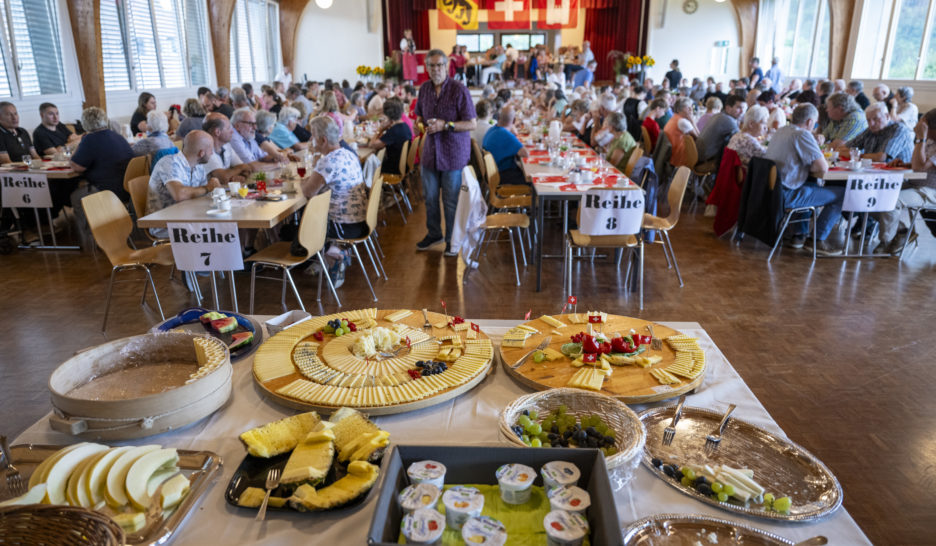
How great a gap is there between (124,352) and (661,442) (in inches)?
61.2

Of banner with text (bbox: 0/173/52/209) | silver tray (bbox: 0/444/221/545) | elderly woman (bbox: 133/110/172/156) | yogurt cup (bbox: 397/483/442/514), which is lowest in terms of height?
banner with text (bbox: 0/173/52/209)

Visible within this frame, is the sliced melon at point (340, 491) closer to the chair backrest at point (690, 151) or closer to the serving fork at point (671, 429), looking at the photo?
the serving fork at point (671, 429)

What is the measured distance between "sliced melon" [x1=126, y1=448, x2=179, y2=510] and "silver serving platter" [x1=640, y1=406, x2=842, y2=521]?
1106 mm

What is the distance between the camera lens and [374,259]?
18.0 feet

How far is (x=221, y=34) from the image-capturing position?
13.2 meters

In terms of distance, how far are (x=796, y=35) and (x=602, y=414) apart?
714 inches

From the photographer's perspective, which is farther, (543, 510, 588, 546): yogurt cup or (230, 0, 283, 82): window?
(230, 0, 283, 82): window

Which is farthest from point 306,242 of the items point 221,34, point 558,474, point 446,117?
point 221,34

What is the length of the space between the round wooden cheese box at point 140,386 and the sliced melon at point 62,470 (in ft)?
0.34

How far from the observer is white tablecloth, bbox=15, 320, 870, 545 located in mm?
1257

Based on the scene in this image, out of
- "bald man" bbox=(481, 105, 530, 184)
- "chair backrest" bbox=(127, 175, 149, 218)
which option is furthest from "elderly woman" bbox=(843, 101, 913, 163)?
"chair backrest" bbox=(127, 175, 149, 218)

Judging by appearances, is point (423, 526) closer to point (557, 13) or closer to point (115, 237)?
point (115, 237)

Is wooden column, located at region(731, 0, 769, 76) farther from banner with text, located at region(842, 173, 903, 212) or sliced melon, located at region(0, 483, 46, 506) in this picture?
sliced melon, located at region(0, 483, 46, 506)

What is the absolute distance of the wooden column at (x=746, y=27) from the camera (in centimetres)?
1820
